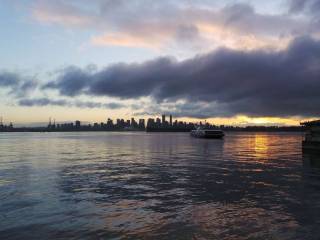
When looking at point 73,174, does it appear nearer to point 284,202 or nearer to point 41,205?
point 41,205

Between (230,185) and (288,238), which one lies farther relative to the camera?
(230,185)

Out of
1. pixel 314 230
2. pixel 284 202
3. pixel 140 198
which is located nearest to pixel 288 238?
pixel 314 230

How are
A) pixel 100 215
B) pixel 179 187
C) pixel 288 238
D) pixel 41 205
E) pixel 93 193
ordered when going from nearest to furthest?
pixel 288 238, pixel 100 215, pixel 41 205, pixel 93 193, pixel 179 187

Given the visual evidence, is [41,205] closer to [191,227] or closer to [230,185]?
[191,227]

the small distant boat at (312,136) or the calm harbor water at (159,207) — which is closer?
the calm harbor water at (159,207)

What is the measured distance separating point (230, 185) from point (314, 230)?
12619 millimetres

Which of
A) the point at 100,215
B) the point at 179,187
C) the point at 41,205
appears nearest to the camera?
the point at 100,215

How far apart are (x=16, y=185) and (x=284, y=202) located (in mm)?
18600

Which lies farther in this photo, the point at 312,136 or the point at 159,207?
the point at 312,136

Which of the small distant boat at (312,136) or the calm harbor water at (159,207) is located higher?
the small distant boat at (312,136)

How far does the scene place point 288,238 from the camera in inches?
560

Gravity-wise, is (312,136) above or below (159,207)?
above

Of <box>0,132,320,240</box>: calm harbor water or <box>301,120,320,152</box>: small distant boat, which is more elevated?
<box>301,120,320,152</box>: small distant boat

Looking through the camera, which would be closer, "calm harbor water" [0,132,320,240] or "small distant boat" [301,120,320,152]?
"calm harbor water" [0,132,320,240]
